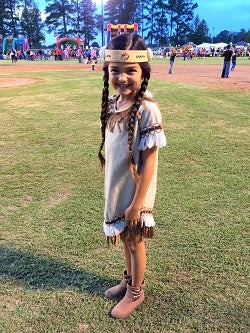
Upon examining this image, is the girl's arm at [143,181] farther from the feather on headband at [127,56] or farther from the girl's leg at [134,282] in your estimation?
the feather on headband at [127,56]

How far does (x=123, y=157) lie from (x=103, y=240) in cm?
134

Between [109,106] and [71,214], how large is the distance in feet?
5.69

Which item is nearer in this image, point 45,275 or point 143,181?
point 143,181

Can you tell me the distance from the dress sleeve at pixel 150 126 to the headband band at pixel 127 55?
0.24 m

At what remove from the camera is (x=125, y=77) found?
1930 mm

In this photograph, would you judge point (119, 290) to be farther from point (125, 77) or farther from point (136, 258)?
point (125, 77)

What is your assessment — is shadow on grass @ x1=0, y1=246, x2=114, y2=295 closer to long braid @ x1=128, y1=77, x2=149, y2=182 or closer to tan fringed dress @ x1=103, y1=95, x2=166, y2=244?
tan fringed dress @ x1=103, y1=95, x2=166, y2=244

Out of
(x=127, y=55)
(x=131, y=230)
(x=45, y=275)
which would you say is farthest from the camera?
(x=45, y=275)

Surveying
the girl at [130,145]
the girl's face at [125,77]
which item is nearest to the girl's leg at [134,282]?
the girl at [130,145]

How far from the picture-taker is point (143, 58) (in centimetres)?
195

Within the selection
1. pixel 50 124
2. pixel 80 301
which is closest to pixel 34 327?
pixel 80 301

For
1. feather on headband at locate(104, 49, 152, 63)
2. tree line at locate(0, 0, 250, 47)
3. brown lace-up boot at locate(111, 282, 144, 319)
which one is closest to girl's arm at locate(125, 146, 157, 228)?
feather on headband at locate(104, 49, 152, 63)

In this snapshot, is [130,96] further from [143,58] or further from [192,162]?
[192,162]

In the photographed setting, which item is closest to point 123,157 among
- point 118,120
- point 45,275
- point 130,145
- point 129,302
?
point 130,145
